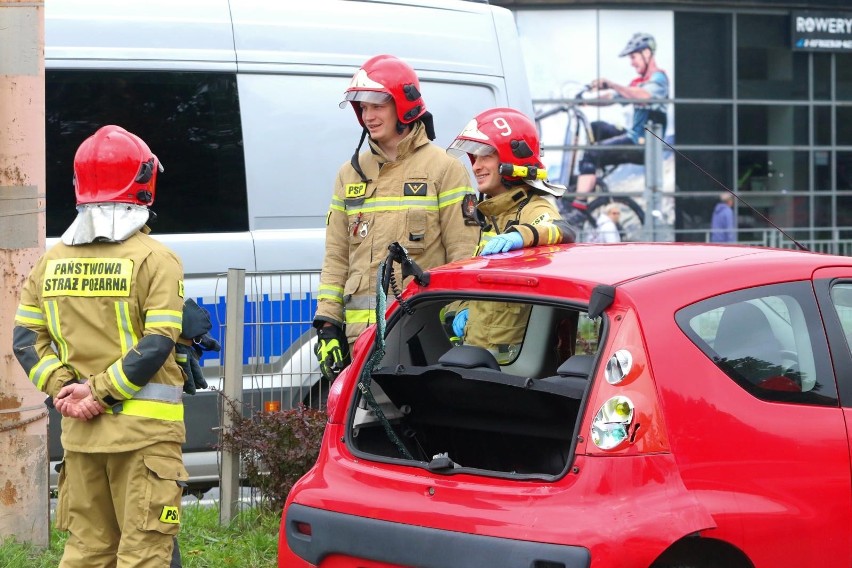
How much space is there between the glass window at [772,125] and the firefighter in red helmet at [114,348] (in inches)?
812

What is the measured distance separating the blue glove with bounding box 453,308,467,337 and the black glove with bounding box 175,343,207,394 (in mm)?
921

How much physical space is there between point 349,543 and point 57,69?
3.50 metres

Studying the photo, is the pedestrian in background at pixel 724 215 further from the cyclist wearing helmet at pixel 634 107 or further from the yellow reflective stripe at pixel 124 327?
the yellow reflective stripe at pixel 124 327

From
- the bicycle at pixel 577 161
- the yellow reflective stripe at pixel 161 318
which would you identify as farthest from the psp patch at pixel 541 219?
the bicycle at pixel 577 161

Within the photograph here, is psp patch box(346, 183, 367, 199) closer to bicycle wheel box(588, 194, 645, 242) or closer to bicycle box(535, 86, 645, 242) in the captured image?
bicycle box(535, 86, 645, 242)

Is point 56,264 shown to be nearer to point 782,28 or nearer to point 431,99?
point 431,99

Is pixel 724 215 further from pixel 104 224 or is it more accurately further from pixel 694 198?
pixel 104 224

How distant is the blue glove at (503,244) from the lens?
397 centimetres

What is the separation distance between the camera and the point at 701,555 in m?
3.15

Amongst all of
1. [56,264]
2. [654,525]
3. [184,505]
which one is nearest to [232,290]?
[184,505]

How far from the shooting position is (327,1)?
6.62 meters

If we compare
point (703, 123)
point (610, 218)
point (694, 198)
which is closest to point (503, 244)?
point (610, 218)

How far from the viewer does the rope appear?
12.2ft

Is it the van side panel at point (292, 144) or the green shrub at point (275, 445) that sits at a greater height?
the van side panel at point (292, 144)
